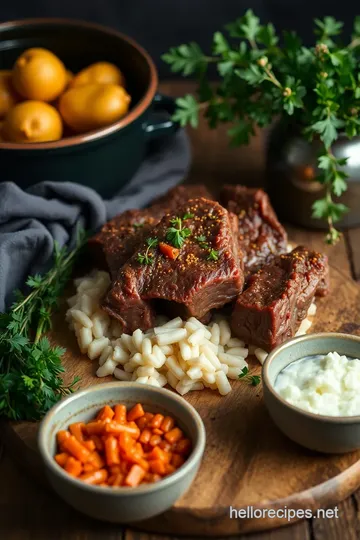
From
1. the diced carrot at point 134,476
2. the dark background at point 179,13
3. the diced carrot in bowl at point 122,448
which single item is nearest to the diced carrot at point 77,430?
A: the diced carrot in bowl at point 122,448

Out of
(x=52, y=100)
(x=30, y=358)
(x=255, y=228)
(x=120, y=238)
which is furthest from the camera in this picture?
(x=52, y=100)

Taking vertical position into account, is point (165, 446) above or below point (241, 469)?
above

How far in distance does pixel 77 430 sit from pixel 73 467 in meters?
→ 0.24

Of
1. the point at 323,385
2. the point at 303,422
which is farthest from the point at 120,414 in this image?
the point at 323,385

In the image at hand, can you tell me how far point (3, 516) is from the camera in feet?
12.1

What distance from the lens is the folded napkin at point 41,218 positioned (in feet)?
16.0

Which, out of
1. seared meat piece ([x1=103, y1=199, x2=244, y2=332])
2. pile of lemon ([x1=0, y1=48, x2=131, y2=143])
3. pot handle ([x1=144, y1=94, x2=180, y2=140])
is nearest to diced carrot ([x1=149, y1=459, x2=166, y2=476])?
seared meat piece ([x1=103, y1=199, x2=244, y2=332])

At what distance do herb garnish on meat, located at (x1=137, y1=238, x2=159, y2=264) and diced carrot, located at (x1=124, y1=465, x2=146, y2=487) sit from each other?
1.32m

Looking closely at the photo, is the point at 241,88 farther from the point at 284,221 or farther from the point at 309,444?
the point at 309,444

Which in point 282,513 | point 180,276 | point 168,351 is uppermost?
point 180,276

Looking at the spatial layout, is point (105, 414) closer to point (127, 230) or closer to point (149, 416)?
point (149, 416)

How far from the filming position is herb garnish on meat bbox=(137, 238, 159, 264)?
14.6ft

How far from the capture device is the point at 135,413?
3.78 metres

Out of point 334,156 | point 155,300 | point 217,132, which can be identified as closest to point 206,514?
point 155,300
